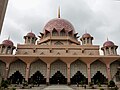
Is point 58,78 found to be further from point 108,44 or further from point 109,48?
point 108,44

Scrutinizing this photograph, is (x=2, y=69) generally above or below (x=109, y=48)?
below

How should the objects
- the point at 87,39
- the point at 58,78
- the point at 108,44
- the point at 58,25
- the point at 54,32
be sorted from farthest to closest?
the point at 58,25, the point at 54,32, the point at 87,39, the point at 108,44, the point at 58,78

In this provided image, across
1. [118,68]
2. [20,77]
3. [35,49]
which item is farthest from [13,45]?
[118,68]

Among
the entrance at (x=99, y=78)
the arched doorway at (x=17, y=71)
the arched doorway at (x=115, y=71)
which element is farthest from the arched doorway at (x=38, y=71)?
the arched doorway at (x=115, y=71)

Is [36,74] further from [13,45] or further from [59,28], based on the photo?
[59,28]

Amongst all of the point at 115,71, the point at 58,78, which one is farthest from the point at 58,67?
the point at 115,71

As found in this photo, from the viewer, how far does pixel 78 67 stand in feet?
72.9

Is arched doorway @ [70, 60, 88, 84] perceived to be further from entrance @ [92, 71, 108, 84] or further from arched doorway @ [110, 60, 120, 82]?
arched doorway @ [110, 60, 120, 82]

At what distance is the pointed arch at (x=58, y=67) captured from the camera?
21.8 metres

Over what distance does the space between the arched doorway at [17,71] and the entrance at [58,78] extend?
4.51 meters

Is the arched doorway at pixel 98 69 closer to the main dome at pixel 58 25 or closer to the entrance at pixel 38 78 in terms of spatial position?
the entrance at pixel 38 78

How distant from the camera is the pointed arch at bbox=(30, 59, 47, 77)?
21734mm

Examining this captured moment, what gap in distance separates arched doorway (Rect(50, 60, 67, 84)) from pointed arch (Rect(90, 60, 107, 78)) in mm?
3843

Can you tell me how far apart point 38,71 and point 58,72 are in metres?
3.01
